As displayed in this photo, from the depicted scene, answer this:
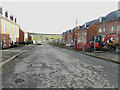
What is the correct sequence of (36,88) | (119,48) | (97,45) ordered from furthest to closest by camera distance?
(97,45)
(119,48)
(36,88)

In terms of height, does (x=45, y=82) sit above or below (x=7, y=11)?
below

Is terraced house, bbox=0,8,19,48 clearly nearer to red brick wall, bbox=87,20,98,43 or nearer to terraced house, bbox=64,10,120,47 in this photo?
terraced house, bbox=64,10,120,47

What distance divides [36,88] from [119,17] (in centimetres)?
2723

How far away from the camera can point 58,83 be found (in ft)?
11.3

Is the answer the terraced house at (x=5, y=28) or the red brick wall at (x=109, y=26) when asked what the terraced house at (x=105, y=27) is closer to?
the red brick wall at (x=109, y=26)

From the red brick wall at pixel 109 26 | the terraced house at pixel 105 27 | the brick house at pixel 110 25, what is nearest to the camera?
the terraced house at pixel 105 27

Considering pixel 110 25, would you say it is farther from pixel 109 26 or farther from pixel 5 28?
pixel 5 28

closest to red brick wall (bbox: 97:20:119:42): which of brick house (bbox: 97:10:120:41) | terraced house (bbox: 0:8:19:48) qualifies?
brick house (bbox: 97:10:120:41)

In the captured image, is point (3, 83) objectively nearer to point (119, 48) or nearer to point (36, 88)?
point (36, 88)

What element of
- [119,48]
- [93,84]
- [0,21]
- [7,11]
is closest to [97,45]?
→ [119,48]

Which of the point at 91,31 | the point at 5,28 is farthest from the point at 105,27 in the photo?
the point at 5,28

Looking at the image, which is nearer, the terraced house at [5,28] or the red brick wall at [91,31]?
the terraced house at [5,28]

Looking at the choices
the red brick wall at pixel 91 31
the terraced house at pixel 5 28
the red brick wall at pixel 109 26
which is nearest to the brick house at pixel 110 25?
the red brick wall at pixel 109 26

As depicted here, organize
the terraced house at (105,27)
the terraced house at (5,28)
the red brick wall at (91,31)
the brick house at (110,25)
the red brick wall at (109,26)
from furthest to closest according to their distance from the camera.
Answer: the red brick wall at (91,31), the red brick wall at (109,26), the brick house at (110,25), the terraced house at (105,27), the terraced house at (5,28)
